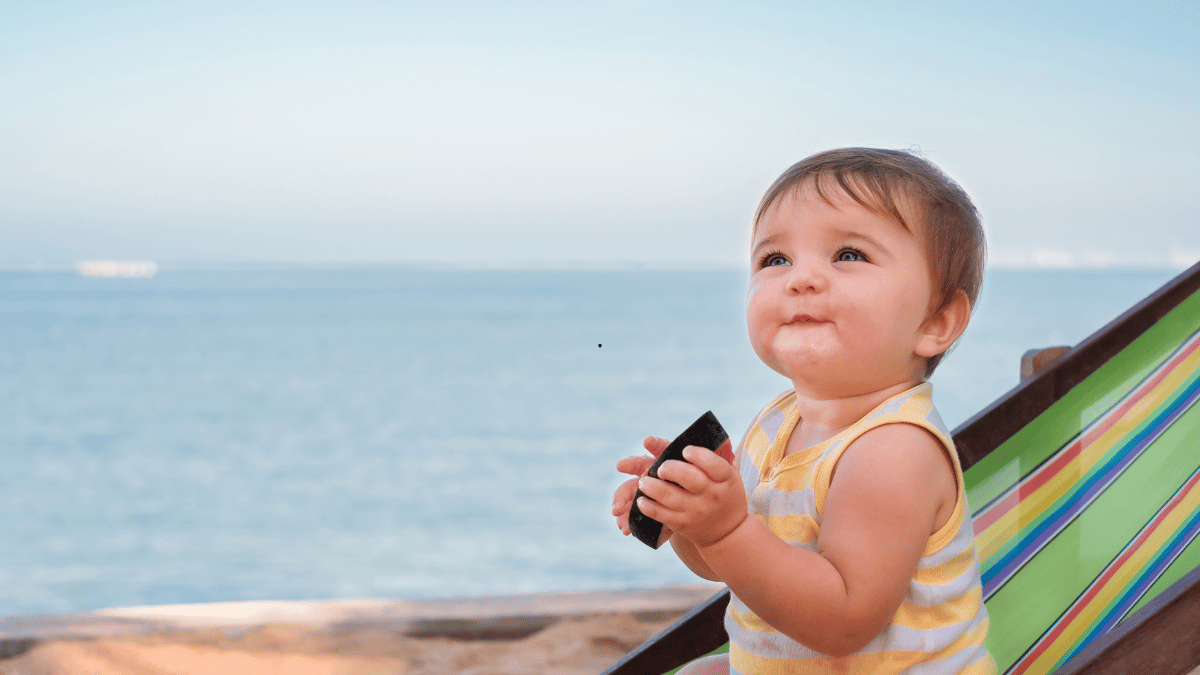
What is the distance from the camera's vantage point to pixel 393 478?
427 inches

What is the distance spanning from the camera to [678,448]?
0.76 metres

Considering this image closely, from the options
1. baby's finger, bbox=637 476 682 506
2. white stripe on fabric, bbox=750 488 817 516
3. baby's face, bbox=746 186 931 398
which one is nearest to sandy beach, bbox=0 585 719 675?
white stripe on fabric, bbox=750 488 817 516

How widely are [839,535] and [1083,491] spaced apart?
1124 mm

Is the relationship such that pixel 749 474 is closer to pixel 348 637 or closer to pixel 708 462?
pixel 708 462

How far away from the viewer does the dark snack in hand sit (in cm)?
77

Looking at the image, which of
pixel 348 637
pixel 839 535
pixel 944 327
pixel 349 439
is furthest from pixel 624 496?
pixel 349 439

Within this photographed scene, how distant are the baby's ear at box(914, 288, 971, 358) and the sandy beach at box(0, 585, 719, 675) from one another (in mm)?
1811

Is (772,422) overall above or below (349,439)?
above

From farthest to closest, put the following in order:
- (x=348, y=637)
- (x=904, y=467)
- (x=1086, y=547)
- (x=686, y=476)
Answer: (x=348, y=637)
(x=1086, y=547)
(x=904, y=467)
(x=686, y=476)

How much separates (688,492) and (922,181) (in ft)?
1.36

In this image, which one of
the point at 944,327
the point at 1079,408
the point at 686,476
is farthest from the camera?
the point at 1079,408

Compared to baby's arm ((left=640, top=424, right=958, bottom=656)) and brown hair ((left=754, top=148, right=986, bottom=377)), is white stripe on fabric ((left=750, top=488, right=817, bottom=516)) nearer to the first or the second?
baby's arm ((left=640, top=424, right=958, bottom=656))

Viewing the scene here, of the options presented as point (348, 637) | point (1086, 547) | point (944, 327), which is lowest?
point (348, 637)

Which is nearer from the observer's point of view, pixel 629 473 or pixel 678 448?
pixel 678 448
